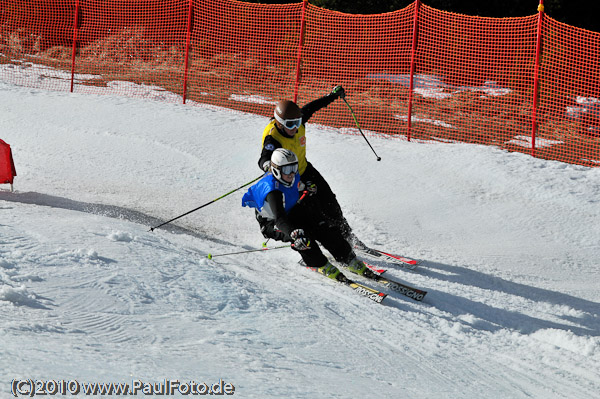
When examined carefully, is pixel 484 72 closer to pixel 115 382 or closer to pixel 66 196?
pixel 66 196

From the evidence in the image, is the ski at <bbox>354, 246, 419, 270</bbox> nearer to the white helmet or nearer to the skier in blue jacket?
the skier in blue jacket

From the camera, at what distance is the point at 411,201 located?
9516 millimetres

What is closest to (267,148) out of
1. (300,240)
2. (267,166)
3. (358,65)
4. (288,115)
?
(267,166)

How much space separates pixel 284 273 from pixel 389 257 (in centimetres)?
139

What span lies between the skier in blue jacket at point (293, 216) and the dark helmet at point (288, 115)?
57 cm

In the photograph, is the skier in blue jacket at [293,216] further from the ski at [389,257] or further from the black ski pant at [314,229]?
the ski at [389,257]

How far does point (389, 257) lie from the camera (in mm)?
7520

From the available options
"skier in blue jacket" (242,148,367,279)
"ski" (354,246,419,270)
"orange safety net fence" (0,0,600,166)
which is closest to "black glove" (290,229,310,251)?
"skier in blue jacket" (242,148,367,279)

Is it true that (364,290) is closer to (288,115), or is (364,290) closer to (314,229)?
(314,229)

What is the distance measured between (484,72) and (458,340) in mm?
11369

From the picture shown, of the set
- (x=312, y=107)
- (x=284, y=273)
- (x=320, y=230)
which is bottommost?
(x=284, y=273)

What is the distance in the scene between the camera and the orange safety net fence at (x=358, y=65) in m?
13.6

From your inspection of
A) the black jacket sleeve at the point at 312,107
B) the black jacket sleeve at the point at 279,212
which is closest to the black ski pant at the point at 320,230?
the black jacket sleeve at the point at 279,212

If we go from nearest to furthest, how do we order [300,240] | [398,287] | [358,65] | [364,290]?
[300,240], [364,290], [398,287], [358,65]
